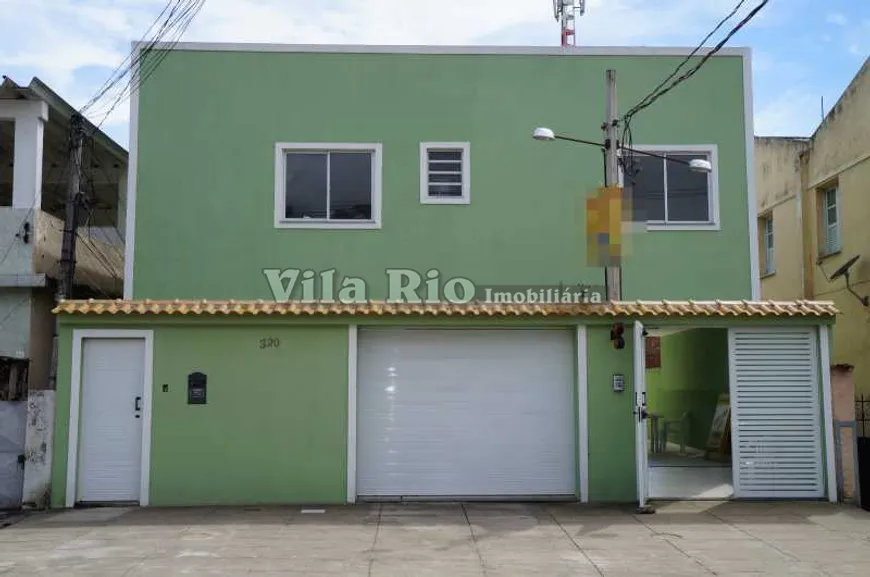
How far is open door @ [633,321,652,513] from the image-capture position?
35.8ft

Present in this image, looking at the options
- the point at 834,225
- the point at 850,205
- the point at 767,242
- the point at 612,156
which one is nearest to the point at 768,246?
the point at 767,242

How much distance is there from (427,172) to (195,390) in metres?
6.22

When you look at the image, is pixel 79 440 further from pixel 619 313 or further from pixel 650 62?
pixel 650 62

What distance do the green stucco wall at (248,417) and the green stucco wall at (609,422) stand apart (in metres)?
3.23

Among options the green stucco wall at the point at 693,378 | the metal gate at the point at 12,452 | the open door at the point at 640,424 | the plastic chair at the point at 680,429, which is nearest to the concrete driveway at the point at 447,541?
the open door at the point at 640,424

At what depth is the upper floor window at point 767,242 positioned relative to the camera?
878 inches

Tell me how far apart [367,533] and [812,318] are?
20.9ft

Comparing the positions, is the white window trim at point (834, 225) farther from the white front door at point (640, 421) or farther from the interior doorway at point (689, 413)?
the white front door at point (640, 421)

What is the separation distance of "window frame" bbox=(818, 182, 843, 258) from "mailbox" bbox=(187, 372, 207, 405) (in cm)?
1366

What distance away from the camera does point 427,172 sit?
15.8 metres

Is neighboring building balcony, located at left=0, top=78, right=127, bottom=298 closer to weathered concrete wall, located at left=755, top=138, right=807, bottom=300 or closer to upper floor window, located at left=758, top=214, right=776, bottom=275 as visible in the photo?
weathered concrete wall, located at left=755, top=138, right=807, bottom=300

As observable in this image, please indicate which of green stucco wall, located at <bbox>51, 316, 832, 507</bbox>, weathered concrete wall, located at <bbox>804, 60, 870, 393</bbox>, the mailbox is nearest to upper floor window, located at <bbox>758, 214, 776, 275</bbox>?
weathered concrete wall, located at <bbox>804, 60, 870, 393</bbox>

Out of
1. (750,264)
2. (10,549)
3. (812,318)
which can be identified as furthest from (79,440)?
(750,264)

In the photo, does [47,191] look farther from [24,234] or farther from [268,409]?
[268,409]
